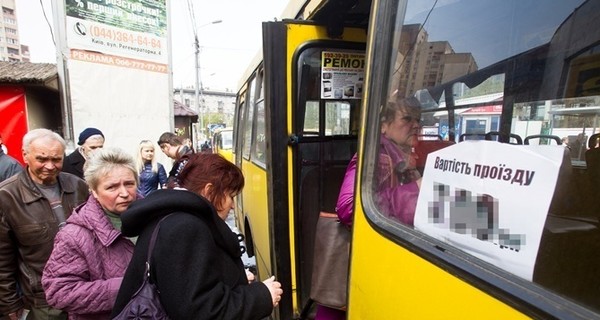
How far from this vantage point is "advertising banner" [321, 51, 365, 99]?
91.4 inches

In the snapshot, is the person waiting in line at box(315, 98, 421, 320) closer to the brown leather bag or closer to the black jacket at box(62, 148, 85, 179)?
the brown leather bag

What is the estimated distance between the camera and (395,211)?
1.26 meters

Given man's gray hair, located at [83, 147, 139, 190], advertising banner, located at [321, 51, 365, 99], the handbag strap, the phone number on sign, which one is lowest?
the handbag strap

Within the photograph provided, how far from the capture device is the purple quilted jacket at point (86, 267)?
157cm

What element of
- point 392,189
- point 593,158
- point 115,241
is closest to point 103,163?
point 115,241

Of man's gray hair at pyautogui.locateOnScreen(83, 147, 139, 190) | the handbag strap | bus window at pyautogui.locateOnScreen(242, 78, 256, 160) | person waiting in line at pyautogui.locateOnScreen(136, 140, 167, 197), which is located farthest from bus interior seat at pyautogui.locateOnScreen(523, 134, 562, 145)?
person waiting in line at pyautogui.locateOnScreen(136, 140, 167, 197)

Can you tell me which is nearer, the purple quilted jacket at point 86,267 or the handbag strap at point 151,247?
the handbag strap at point 151,247

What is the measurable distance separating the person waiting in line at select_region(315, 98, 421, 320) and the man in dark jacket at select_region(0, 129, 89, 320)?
6.57 feet

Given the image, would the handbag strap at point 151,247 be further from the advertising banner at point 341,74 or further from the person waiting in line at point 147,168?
the person waiting in line at point 147,168

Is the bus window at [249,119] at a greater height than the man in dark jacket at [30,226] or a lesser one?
greater

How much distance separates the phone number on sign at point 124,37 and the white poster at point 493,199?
273 inches

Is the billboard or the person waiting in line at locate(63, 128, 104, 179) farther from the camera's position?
the billboard

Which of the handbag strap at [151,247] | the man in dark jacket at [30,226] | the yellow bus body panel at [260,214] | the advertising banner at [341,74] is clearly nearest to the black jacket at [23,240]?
→ the man in dark jacket at [30,226]

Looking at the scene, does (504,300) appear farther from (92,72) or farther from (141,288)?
(92,72)
